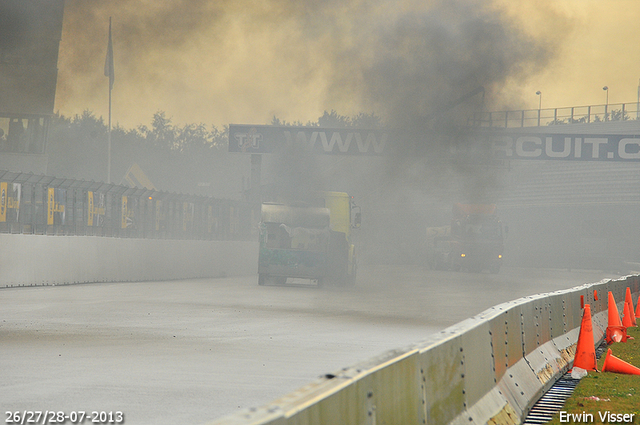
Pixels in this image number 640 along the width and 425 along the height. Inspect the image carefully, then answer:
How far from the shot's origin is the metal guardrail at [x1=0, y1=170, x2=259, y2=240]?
20922 millimetres

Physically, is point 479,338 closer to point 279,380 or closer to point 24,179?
point 279,380

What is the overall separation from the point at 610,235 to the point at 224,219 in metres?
42.2

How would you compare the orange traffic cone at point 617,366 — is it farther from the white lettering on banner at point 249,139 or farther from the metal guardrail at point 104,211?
the white lettering on banner at point 249,139

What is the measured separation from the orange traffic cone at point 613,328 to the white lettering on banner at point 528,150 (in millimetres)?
27261

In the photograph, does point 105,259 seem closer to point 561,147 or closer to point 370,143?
point 370,143

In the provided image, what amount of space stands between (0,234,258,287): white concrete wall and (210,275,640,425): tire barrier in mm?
13443

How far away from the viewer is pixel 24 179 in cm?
2120

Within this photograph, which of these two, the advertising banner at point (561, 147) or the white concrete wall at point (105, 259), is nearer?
the white concrete wall at point (105, 259)

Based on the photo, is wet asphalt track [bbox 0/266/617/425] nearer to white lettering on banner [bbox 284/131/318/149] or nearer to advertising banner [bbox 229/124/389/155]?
advertising banner [bbox 229/124/389/155]

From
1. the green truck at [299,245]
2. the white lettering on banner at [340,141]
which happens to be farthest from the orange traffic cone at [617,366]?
the white lettering on banner at [340,141]

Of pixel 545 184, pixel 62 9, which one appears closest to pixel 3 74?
pixel 62 9

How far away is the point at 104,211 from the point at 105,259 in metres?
1.44

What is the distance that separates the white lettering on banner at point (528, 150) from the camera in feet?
134

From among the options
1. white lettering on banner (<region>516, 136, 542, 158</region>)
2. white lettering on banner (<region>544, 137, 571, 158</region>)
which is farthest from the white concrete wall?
white lettering on banner (<region>544, 137, 571, 158</region>)
